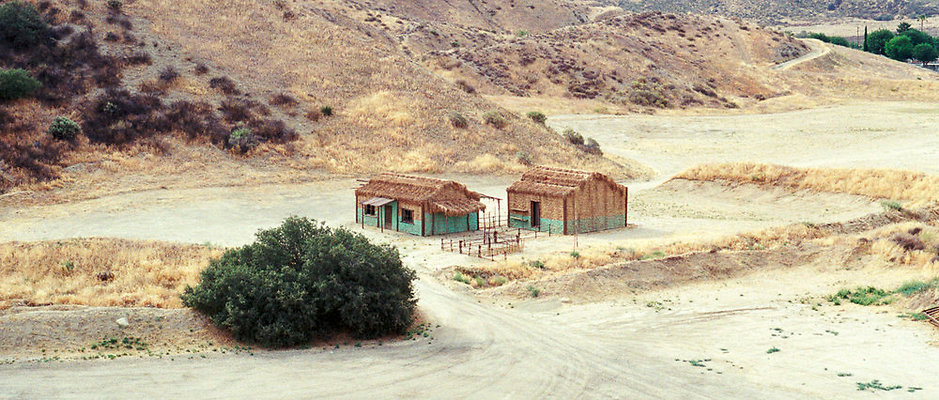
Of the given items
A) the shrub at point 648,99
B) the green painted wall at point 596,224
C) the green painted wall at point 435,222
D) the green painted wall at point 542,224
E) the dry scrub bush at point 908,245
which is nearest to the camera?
the dry scrub bush at point 908,245

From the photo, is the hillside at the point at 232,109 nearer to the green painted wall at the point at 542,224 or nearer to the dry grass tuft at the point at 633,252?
the green painted wall at the point at 542,224

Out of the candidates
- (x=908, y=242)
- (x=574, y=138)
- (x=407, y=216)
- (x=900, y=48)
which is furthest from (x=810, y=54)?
(x=407, y=216)

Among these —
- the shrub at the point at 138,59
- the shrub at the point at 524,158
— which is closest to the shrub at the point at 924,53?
the shrub at the point at 524,158

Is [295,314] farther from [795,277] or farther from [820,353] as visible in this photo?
[795,277]

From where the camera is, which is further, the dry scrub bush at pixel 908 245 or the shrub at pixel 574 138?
the shrub at pixel 574 138

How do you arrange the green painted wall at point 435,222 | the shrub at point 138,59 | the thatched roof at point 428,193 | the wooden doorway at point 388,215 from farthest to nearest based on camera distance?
the shrub at point 138,59
the wooden doorway at point 388,215
the green painted wall at point 435,222
the thatched roof at point 428,193

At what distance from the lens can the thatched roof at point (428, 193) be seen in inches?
1709

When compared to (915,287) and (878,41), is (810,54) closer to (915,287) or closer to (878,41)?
(878,41)

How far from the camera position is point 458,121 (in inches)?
2798

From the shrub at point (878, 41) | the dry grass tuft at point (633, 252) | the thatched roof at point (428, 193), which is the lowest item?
the dry grass tuft at point (633, 252)

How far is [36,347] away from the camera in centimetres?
2336

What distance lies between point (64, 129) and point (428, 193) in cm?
2798

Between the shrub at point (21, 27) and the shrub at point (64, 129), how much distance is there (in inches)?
517

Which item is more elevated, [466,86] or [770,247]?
[466,86]
